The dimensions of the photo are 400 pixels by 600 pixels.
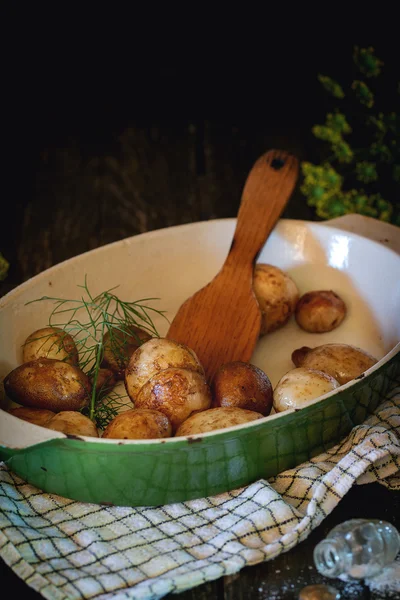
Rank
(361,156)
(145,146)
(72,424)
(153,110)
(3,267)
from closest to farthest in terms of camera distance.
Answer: (72,424), (3,267), (361,156), (145,146), (153,110)

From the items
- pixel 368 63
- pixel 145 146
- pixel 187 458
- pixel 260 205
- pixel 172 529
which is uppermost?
pixel 368 63

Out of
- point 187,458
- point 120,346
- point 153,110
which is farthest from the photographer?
point 153,110

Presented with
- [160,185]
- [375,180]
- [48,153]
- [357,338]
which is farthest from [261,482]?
[48,153]

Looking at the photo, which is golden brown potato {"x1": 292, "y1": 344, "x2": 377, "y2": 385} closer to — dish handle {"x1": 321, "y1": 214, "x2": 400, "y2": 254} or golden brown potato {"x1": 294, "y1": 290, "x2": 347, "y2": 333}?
golden brown potato {"x1": 294, "y1": 290, "x2": 347, "y2": 333}

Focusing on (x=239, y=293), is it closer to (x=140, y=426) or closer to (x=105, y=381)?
(x=105, y=381)

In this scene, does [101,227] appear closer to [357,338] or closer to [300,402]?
[357,338]

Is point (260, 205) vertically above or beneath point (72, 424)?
above

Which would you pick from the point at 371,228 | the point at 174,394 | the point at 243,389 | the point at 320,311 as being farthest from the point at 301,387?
the point at 371,228
